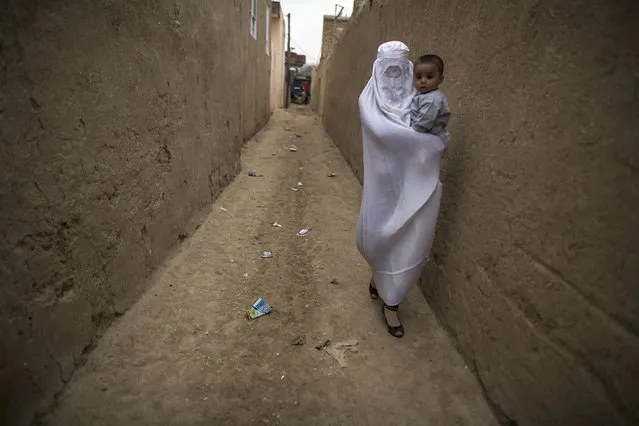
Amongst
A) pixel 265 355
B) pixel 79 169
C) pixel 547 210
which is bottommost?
pixel 265 355

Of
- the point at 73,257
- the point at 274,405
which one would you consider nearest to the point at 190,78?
the point at 73,257

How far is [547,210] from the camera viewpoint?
146 cm

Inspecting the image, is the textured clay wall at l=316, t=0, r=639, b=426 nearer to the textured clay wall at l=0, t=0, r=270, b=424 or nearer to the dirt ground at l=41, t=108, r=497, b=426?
the dirt ground at l=41, t=108, r=497, b=426

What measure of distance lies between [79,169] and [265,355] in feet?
4.83

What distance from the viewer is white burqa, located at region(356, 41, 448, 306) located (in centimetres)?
Result: 202

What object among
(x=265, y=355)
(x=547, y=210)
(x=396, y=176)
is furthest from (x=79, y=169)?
(x=547, y=210)

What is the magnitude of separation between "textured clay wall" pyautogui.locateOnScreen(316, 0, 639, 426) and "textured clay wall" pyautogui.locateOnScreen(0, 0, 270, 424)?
2.19 m

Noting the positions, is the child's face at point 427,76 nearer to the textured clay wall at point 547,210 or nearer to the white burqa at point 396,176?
the white burqa at point 396,176

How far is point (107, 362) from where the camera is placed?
6.26 feet

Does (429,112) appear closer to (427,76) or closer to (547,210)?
(427,76)

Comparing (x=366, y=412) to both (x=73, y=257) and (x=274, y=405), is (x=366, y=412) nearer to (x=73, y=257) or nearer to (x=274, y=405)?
(x=274, y=405)

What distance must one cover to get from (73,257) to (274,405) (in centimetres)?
132

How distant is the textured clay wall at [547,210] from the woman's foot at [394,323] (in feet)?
1.06

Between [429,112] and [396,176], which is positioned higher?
[429,112]
